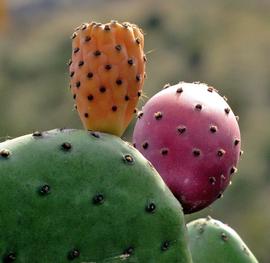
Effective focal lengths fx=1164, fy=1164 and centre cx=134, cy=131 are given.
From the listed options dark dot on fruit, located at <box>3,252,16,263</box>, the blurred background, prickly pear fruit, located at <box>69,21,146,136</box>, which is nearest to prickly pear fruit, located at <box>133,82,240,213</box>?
prickly pear fruit, located at <box>69,21,146,136</box>

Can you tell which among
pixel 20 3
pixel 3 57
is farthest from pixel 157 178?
pixel 20 3

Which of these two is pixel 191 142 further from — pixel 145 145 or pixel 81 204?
pixel 81 204

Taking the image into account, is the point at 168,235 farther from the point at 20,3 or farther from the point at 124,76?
the point at 20,3

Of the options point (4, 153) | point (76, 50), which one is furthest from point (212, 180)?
point (4, 153)

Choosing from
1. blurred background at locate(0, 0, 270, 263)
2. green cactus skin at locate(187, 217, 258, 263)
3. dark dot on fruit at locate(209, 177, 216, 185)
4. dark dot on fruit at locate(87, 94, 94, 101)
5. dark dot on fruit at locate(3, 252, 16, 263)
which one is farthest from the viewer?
blurred background at locate(0, 0, 270, 263)

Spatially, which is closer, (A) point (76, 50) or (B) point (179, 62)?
(A) point (76, 50)

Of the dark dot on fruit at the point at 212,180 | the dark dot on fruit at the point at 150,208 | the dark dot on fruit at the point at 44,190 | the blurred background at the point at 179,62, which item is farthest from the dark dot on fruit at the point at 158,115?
the blurred background at the point at 179,62

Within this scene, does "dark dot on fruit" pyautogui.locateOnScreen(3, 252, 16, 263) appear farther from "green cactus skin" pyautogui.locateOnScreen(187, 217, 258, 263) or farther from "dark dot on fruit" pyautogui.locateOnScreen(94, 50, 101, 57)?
"green cactus skin" pyautogui.locateOnScreen(187, 217, 258, 263)
